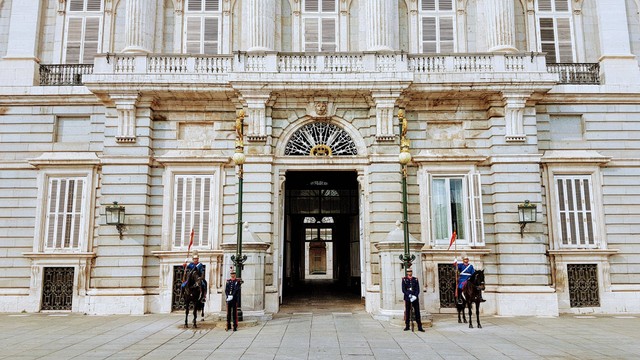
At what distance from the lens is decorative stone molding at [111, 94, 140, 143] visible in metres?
17.5

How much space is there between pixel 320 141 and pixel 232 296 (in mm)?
6753

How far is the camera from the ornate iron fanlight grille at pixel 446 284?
17.3 metres

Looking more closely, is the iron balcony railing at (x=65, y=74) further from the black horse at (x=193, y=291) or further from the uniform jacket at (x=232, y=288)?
the uniform jacket at (x=232, y=288)

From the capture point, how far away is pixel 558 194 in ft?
59.9

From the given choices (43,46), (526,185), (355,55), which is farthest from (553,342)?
(43,46)

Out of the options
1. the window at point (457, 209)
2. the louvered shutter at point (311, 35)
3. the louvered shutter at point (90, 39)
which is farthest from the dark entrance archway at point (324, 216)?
the louvered shutter at point (90, 39)

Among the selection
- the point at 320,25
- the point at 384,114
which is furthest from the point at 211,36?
the point at 384,114

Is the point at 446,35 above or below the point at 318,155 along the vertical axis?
above

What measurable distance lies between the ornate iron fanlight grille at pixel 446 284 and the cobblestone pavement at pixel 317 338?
128 centimetres

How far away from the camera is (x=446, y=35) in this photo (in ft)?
64.9

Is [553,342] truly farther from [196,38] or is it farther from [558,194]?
[196,38]

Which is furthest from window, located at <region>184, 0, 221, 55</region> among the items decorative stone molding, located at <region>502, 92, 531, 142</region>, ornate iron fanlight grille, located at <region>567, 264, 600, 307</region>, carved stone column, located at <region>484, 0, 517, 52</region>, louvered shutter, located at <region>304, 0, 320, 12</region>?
ornate iron fanlight grille, located at <region>567, 264, 600, 307</region>

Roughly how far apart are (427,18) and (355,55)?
4085mm

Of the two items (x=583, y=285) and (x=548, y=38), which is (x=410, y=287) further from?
(x=548, y=38)
